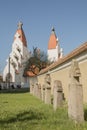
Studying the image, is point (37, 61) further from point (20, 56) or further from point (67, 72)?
point (67, 72)

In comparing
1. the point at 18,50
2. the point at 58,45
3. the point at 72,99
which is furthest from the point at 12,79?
the point at 72,99

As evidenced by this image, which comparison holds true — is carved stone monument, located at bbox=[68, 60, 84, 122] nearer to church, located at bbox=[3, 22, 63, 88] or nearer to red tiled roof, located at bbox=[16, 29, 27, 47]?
church, located at bbox=[3, 22, 63, 88]

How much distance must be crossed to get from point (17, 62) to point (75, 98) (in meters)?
85.1

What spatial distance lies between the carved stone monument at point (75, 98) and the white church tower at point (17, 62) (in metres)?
78.7

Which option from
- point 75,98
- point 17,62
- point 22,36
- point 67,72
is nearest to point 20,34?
point 22,36

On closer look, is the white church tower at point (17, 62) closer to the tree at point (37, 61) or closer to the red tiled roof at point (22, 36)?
the red tiled roof at point (22, 36)

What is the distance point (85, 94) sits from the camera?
49.6 feet

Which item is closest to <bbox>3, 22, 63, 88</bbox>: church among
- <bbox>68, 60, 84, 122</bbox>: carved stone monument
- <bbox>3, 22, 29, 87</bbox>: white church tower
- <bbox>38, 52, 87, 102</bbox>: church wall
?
<bbox>3, 22, 29, 87</bbox>: white church tower

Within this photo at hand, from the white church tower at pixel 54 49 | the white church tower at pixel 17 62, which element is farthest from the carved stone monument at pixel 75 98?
the white church tower at pixel 54 49

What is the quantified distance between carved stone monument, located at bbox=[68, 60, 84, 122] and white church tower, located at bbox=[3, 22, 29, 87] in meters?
78.7

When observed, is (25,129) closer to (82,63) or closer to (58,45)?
(82,63)

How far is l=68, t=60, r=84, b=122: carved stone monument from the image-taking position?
8461 millimetres

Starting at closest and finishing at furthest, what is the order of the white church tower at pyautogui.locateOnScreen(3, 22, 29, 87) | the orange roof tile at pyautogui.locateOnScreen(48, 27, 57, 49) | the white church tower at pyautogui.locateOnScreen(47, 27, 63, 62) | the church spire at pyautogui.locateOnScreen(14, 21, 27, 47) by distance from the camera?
the white church tower at pyautogui.locateOnScreen(3, 22, 29, 87) → the white church tower at pyautogui.locateOnScreen(47, 27, 63, 62) → the church spire at pyautogui.locateOnScreen(14, 21, 27, 47) → the orange roof tile at pyautogui.locateOnScreen(48, 27, 57, 49)

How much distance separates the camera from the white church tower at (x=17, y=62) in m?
90.3
